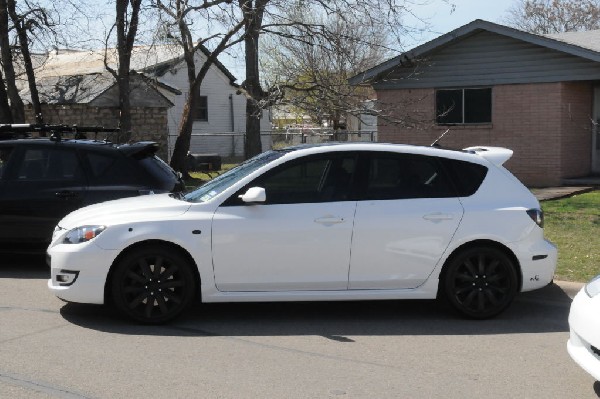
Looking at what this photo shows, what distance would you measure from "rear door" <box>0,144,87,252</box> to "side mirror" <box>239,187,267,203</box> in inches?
130

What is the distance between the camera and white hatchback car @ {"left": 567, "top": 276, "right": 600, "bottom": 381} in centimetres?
477

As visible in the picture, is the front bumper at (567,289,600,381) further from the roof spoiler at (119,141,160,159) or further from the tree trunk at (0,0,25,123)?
the tree trunk at (0,0,25,123)

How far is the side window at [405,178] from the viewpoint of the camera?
6926mm

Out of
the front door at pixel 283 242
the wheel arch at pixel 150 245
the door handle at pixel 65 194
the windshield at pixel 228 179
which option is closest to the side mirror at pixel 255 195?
the front door at pixel 283 242

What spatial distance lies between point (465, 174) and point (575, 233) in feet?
16.3

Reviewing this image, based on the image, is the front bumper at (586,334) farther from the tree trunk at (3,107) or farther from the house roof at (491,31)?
the tree trunk at (3,107)

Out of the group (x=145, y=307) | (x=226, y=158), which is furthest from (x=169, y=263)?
(x=226, y=158)

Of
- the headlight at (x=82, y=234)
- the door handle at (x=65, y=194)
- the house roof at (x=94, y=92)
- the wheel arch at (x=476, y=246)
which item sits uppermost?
the house roof at (x=94, y=92)

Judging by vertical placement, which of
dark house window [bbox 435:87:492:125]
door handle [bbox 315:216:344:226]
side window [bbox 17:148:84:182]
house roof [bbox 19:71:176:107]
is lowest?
door handle [bbox 315:216:344:226]

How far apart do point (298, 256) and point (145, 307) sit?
4.61ft

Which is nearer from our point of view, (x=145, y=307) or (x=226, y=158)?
(x=145, y=307)

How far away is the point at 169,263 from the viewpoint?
21.9 ft

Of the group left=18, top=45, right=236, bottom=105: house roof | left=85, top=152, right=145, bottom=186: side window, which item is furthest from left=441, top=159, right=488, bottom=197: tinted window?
left=18, top=45, right=236, bottom=105: house roof

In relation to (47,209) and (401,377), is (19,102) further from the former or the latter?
(401,377)
